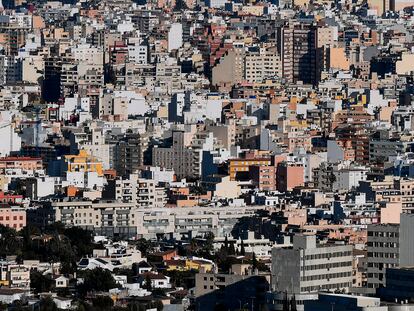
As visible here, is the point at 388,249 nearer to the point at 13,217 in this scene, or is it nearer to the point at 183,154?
the point at 13,217

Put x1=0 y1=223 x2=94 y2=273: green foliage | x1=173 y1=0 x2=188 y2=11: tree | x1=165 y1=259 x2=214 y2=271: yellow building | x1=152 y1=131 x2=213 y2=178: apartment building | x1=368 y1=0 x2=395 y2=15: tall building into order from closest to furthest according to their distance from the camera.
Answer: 1. x1=165 y1=259 x2=214 y2=271: yellow building
2. x1=0 y1=223 x2=94 y2=273: green foliage
3. x1=152 y1=131 x2=213 y2=178: apartment building
4. x1=173 y1=0 x2=188 y2=11: tree
5. x1=368 y1=0 x2=395 y2=15: tall building

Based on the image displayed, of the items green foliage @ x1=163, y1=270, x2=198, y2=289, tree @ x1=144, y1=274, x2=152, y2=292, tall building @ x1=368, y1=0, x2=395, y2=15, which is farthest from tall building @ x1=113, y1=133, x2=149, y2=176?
tall building @ x1=368, y1=0, x2=395, y2=15

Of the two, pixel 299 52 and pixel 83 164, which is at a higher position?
pixel 299 52

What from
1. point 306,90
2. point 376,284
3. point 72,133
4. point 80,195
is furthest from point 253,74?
point 376,284

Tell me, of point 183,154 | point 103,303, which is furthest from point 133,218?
point 103,303

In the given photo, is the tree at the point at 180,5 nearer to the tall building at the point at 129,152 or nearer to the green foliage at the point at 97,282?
the tall building at the point at 129,152

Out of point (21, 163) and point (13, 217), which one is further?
point (21, 163)

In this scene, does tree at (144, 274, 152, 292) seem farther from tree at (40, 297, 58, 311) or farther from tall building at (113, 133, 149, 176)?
tall building at (113, 133, 149, 176)
